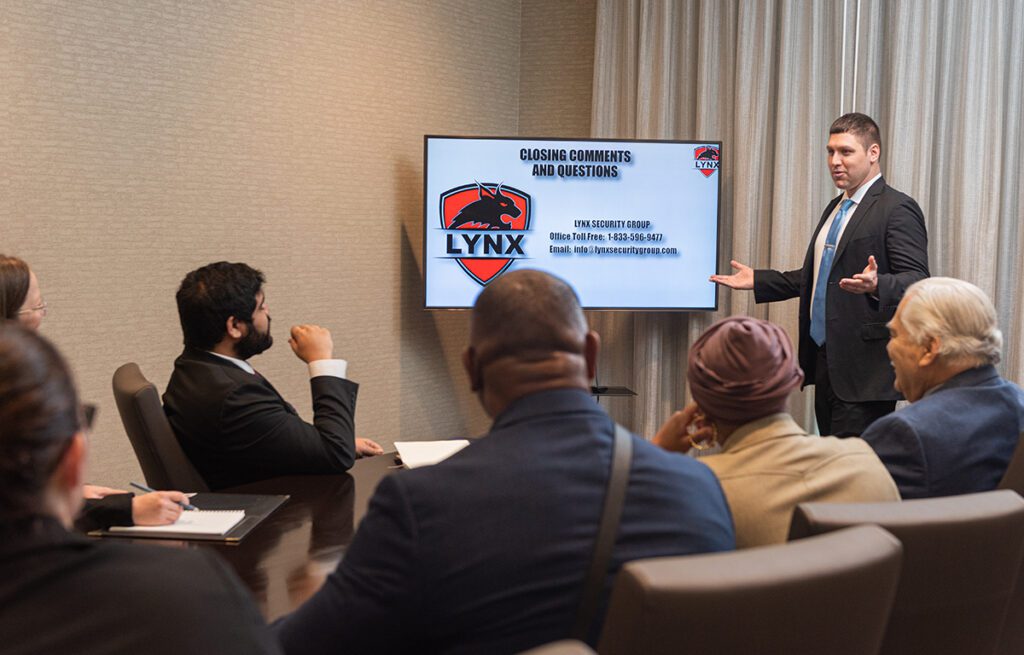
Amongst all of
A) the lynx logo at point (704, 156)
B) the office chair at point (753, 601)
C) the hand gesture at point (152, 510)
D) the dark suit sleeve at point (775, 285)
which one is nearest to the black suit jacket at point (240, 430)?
the hand gesture at point (152, 510)

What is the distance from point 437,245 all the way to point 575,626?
389 centimetres

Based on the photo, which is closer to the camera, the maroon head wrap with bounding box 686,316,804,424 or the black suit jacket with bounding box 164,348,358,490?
the maroon head wrap with bounding box 686,316,804,424

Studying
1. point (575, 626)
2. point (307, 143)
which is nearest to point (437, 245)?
point (307, 143)

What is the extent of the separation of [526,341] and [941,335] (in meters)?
1.33

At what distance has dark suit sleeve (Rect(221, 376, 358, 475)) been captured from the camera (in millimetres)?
2695

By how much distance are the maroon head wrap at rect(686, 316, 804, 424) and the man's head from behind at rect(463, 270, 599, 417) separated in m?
0.47

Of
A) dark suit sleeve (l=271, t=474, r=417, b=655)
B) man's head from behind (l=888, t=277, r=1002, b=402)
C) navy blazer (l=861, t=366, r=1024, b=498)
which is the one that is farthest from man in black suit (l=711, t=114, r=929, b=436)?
dark suit sleeve (l=271, t=474, r=417, b=655)

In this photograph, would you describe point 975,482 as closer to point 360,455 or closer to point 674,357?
point 360,455

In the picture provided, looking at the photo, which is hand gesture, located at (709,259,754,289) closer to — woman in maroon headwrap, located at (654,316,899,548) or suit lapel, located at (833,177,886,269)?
suit lapel, located at (833,177,886,269)

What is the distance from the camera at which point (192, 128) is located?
4.21 metres

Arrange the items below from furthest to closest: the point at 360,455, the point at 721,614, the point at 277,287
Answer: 1. the point at 277,287
2. the point at 360,455
3. the point at 721,614

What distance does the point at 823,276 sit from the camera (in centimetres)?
461

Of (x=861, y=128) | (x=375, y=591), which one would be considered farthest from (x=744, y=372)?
(x=861, y=128)

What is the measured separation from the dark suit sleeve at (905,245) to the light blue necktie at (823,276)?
0.75 feet
